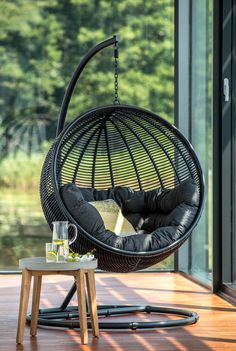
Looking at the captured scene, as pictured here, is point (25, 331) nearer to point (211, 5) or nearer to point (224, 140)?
point (224, 140)

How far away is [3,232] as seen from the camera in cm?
727

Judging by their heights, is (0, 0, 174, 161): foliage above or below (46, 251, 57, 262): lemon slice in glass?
above

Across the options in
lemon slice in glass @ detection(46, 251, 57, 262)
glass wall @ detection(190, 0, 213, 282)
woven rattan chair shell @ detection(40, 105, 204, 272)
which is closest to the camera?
lemon slice in glass @ detection(46, 251, 57, 262)

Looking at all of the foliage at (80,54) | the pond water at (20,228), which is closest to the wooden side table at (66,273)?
the pond water at (20,228)

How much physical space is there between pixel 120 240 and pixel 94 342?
2.24ft

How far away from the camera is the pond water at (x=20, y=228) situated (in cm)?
724

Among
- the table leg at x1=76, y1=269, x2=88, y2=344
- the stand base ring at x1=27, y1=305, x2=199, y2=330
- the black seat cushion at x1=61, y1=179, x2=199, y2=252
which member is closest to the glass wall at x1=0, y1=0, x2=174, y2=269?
the black seat cushion at x1=61, y1=179, x2=199, y2=252

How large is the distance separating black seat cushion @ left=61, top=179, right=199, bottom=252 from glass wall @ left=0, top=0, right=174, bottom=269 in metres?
1.71

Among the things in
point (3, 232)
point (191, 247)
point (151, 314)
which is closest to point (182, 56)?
point (191, 247)

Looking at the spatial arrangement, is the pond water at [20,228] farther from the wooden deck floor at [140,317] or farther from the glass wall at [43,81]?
the wooden deck floor at [140,317]

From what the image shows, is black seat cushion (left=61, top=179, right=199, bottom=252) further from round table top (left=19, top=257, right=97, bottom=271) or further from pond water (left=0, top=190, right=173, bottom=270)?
pond water (left=0, top=190, right=173, bottom=270)

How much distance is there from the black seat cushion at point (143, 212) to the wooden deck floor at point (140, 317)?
0.47m

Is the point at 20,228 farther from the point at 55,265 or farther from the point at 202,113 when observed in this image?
the point at 55,265

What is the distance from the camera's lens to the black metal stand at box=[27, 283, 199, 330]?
464 cm
